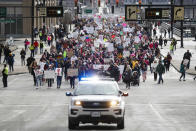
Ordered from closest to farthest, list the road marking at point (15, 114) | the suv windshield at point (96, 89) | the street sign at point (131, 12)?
1. the suv windshield at point (96, 89)
2. the road marking at point (15, 114)
3. the street sign at point (131, 12)

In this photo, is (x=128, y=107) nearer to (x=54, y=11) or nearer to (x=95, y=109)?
(x=95, y=109)

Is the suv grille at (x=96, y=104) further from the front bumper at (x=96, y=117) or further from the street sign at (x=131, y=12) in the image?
the street sign at (x=131, y=12)

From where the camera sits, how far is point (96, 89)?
19.2 metres

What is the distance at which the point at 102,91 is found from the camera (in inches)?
754

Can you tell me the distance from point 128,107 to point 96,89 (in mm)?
6739

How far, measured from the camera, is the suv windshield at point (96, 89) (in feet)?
62.6

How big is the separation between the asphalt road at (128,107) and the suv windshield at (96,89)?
39.7 inches

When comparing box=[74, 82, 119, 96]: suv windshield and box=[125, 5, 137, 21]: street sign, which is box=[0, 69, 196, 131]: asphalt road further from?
box=[125, 5, 137, 21]: street sign

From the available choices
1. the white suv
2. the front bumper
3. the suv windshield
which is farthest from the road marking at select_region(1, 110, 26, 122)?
the front bumper

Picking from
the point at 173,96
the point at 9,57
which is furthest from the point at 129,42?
the point at 173,96

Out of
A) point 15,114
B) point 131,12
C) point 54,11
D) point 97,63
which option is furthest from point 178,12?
point 15,114

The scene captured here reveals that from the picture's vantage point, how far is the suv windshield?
19.1 m

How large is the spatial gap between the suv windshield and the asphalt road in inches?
39.7

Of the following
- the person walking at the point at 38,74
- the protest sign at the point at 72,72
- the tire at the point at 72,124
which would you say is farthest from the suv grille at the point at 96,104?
the person walking at the point at 38,74
